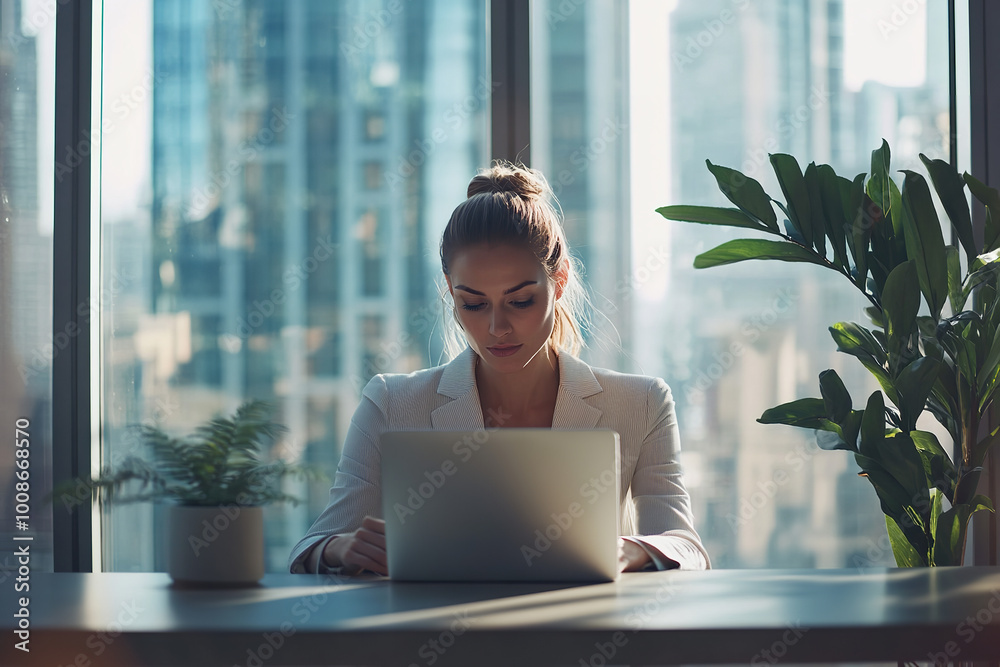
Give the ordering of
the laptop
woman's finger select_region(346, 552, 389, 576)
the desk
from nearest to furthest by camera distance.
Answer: the desk
the laptop
woman's finger select_region(346, 552, 389, 576)

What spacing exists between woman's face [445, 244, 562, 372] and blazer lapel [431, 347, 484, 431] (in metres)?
0.12

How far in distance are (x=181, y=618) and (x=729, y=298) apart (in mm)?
2012

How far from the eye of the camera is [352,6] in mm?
2498

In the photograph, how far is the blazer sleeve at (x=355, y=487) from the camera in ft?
5.04

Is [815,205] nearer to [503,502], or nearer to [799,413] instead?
[799,413]

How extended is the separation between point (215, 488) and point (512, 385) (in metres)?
1.07

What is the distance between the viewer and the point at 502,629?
87 cm

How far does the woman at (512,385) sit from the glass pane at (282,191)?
494 mm

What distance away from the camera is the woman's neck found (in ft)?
6.68

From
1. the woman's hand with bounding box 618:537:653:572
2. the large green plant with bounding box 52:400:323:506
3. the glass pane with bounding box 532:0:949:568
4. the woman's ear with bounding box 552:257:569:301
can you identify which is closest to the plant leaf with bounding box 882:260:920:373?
the glass pane with bounding box 532:0:949:568

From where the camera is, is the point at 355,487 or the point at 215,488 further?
the point at 355,487

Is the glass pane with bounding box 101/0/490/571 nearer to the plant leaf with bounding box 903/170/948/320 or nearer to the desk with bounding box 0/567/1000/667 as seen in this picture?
the plant leaf with bounding box 903/170/948/320

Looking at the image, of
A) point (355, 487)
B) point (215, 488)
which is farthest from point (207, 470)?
point (355, 487)

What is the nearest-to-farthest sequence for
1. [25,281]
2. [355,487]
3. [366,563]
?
[366,563] → [355,487] → [25,281]
